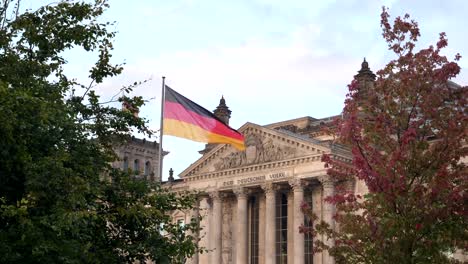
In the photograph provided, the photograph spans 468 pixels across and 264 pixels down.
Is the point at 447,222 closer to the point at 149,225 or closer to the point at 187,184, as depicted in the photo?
the point at 149,225

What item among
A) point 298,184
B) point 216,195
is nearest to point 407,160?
point 298,184

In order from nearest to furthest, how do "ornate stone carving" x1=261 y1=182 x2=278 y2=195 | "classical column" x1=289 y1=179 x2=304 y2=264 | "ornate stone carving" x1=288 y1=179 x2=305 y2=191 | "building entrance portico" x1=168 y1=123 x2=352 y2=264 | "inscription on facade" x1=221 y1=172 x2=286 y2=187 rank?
"classical column" x1=289 y1=179 x2=304 y2=264 < "building entrance portico" x1=168 y1=123 x2=352 y2=264 < "ornate stone carving" x1=288 y1=179 x2=305 y2=191 < "inscription on facade" x1=221 y1=172 x2=286 y2=187 < "ornate stone carving" x1=261 y1=182 x2=278 y2=195

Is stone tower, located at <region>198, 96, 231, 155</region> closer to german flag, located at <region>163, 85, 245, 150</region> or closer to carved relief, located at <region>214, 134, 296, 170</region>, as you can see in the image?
carved relief, located at <region>214, 134, 296, 170</region>

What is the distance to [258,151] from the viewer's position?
68.7m

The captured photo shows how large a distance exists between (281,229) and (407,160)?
1927 inches

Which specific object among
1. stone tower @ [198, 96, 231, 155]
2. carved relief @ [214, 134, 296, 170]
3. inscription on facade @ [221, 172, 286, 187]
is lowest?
inscription on facade @ [221, 172, 286, 187]

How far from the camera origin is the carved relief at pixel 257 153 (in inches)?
2624

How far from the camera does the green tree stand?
15789mm

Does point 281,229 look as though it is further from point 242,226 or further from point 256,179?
point 256,179

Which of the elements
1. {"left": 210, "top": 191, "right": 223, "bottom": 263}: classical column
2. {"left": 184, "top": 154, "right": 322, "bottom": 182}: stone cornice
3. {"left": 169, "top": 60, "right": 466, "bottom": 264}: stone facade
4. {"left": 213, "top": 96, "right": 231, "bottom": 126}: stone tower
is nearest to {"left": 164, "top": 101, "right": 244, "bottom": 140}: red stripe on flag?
{"left": 169, "top": 60, "right": 466, "bottom": 264}: stone facade

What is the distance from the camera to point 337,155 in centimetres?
6128

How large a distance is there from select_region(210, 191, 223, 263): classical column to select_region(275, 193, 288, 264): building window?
19.4 feet

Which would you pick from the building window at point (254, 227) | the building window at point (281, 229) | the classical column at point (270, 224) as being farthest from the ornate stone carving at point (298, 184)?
the building window at point (254, 227)

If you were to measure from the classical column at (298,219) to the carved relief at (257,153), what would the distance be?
270 centimetres
